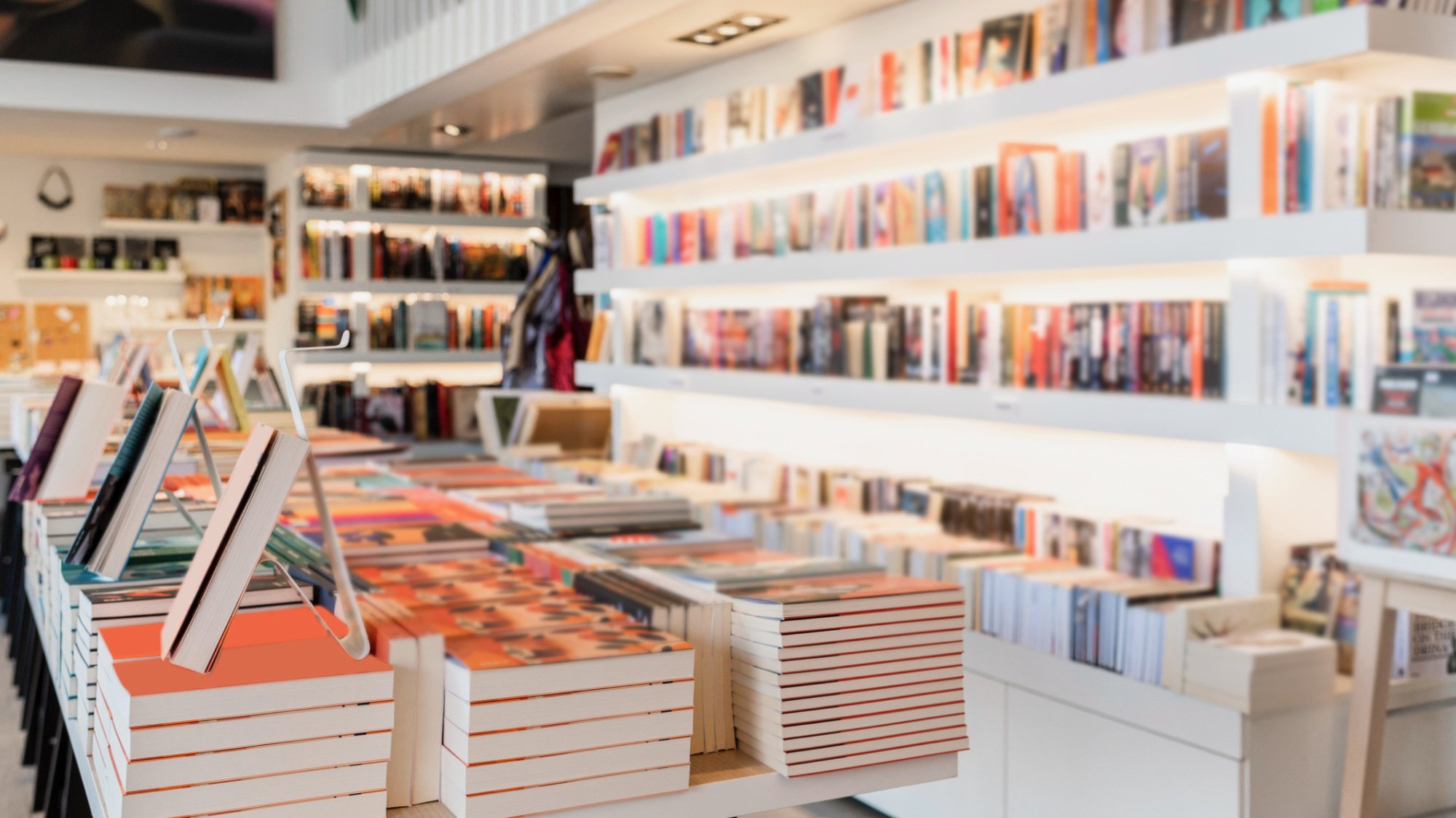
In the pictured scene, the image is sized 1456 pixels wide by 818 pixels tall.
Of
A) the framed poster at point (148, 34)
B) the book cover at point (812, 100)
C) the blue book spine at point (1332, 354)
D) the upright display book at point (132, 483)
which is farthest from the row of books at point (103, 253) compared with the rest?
the blue book spine at point (1332, 354)

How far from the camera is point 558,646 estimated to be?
1.75m

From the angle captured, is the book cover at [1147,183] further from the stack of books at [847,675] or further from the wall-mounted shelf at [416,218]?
the wall-mounted shelf at [416,218]

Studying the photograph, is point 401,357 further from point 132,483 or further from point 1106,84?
point 132,483

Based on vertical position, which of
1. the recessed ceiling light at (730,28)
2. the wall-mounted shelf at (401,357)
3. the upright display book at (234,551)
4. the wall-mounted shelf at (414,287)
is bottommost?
the upright display book at (234,551)

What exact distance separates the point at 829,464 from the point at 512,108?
106 inches

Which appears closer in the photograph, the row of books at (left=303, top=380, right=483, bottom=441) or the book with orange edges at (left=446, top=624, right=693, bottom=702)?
the book with orange edges at (left=446, top=624, right=693, bottom=702)

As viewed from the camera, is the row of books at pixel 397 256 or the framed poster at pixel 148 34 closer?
the framed poster at pixel 148 34

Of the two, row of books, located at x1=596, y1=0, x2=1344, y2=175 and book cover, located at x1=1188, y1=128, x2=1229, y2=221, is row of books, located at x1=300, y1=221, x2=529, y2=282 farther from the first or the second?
book cover, located at x1=1188, y1=128, x2=1229, y2=221

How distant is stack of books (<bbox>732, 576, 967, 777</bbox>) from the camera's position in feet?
6.01

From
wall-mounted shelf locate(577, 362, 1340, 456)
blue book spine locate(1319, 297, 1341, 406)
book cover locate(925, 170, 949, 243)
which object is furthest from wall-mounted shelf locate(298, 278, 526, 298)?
blue book spine locate(1319, 297, 1341, 406)

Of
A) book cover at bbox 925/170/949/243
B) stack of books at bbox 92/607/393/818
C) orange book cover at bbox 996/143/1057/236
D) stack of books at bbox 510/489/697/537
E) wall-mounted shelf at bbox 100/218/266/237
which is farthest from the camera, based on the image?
wall-mounted shelf at bbox 100/218/266/237

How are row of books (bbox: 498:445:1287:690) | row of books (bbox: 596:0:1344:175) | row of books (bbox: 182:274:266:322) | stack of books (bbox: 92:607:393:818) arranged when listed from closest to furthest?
stack of books (bbox: 92:607:393:818)
row of books (bbox: 498:445:1287:690)
row of books (bbox: 596:0:1344:175)
row of books (bbox: 182:274:266:322)

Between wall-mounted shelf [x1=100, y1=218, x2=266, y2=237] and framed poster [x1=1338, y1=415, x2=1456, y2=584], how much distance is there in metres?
8.40

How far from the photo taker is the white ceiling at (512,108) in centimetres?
452
